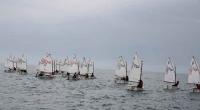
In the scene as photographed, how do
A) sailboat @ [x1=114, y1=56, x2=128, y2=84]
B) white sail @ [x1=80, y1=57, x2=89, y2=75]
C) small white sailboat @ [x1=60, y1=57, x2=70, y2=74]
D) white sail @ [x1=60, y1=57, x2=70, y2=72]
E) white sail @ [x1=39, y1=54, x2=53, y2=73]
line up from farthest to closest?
1. small white sailboat @ [x1=60, y1=57, x2=70, y2=74]
2. white sail @ [x1=60, y1=57, x2=70, y2=72]
3. white sail @ [x1=80, y1=57, x2=89, y2=75]
4. white sail @ [x1=39, y1=54, x2=53, y2=73]
5. sailboat @ [x1=114, y1=56, x2=128, y2=84]

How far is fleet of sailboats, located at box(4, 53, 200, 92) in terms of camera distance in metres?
99.9

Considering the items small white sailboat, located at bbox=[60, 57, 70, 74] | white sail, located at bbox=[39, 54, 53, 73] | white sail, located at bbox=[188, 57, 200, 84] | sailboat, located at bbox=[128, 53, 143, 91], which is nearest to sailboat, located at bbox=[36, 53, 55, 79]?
white sail, located at bbox=[39, 54, 53, 73]

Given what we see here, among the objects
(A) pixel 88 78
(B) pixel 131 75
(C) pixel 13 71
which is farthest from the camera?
→ (C) pixel 13 71

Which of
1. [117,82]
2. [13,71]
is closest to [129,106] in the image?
[117,82]

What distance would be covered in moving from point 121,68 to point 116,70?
4063mm

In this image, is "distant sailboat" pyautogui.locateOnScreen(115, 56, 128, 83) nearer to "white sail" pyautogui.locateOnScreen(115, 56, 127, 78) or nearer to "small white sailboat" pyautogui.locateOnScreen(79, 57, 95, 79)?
"white sail" pyautogui.locateOnScreen(115, 56, 127, 78)

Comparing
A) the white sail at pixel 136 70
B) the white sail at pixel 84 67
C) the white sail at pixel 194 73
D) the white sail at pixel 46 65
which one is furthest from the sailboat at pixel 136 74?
the white sail at pixel 84 67

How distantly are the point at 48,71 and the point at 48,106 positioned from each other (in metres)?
79.6

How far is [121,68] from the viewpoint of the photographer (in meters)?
131

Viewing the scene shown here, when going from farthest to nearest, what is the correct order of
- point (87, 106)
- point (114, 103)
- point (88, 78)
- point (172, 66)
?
point (88, 78), point (172, 66), point (114, 103), point (87, 106)

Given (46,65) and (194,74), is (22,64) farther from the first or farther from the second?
(194,74)

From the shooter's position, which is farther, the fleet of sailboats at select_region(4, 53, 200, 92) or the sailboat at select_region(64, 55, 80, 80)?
the sailboat at select_region(64, 55, 80, 80)

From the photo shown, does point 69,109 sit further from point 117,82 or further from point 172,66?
point 117,82

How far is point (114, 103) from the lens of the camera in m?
71.2
